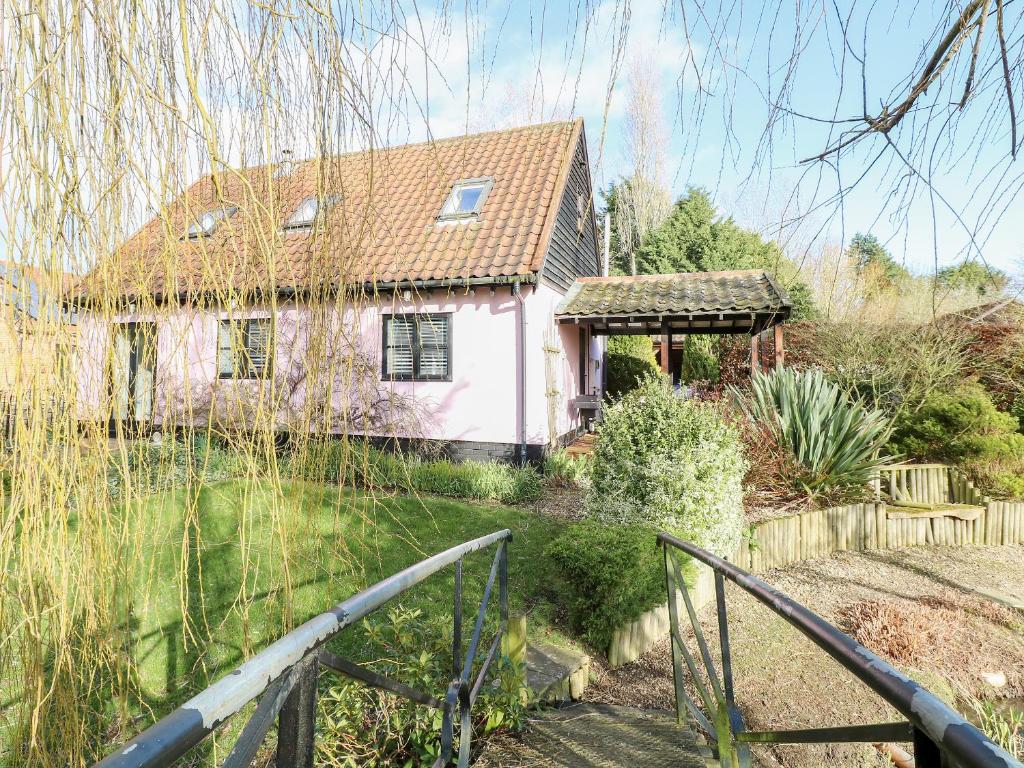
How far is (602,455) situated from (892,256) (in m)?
4.18

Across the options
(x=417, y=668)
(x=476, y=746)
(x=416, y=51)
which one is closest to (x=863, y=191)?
(x=416, y=51)


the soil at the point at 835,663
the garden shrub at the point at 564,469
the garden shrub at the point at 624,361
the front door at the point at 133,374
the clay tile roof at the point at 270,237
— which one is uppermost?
the garden shrub at the point at 624,361

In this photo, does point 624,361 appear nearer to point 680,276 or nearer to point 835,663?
point 680,276

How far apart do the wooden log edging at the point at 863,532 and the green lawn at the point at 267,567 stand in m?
2.21

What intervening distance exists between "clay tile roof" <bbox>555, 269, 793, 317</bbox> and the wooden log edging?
13.0 feet

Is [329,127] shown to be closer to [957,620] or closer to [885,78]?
[885,78]

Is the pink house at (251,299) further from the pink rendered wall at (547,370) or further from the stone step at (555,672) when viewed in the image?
the pink rendered wall at (547,370)

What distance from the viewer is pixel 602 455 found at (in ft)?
17.6

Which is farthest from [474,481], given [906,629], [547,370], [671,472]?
[906,629]

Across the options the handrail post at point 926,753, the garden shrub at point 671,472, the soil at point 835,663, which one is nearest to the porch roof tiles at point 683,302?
the garden shrub at point 671,472

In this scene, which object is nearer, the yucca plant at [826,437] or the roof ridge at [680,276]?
the yucca plant at [826,437]

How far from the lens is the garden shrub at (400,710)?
87.4 inches

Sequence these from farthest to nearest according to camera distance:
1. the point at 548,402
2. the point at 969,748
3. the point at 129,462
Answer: the point at 548,402 < the point at 129,462 < the point at 969,748

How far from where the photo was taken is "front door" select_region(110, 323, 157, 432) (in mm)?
1113
